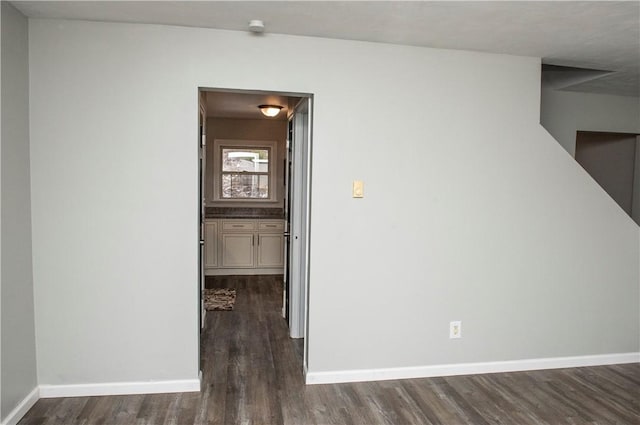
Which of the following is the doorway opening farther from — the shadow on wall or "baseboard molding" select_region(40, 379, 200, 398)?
the shadow on wall

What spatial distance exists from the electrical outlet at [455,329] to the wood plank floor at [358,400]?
31 cm

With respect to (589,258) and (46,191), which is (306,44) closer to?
(46,191)

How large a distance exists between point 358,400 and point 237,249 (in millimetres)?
4068

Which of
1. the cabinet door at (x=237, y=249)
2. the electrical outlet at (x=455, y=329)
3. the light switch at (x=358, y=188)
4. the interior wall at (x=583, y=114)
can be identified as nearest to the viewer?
the light switch at (x=358, y=188)

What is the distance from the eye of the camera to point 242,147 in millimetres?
7199

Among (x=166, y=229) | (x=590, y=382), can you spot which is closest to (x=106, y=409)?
(x=166, y=229)

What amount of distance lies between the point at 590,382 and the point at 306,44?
3.17 meters

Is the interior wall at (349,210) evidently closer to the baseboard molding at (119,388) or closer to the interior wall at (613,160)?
the baseboard molding at (119,388)

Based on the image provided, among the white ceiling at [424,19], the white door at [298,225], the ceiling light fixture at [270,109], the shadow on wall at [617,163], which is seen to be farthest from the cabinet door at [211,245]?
the shadow on wall at [617,163]

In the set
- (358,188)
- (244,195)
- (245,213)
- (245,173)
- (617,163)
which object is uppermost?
(617,163)

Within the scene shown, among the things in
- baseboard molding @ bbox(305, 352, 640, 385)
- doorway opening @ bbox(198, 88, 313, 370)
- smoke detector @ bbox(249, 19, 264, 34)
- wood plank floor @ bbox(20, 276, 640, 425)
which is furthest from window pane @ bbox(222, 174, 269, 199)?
smoke detector @ bbox(249, 19, 264, 34)

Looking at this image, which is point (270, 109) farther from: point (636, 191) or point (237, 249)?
point (636, 191)

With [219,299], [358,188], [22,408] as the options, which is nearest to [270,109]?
[219,299]

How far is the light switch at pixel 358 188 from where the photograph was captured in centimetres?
327
